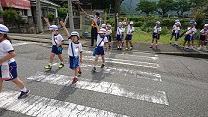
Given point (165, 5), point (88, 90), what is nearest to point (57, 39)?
point (88, 90)

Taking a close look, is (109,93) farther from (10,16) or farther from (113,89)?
(10,16)

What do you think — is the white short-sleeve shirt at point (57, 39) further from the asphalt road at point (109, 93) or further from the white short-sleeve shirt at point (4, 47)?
the white short-sleeve shirt at point (4, 47)

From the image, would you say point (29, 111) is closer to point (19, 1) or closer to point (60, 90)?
point (60, 90)

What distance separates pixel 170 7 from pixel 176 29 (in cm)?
6195

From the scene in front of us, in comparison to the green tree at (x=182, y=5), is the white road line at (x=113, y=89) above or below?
below

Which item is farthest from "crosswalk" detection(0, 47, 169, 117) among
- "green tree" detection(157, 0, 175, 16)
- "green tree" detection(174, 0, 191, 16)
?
"green tree" detection(174, 0, 191, 16)

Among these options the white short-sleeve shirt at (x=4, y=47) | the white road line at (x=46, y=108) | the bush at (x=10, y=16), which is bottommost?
the white road line at (x=46, y=108)

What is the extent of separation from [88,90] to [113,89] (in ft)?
2.26

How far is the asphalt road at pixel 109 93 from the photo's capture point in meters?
3.02

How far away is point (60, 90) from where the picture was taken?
3.83m

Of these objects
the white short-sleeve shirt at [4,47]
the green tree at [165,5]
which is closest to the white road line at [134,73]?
the white short-sleeve shirt at [4,47]

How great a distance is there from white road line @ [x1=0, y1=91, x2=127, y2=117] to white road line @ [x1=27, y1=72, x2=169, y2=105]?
2.81ft

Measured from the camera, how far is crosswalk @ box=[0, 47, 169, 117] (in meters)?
2.96

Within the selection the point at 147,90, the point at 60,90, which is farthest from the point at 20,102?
the point at 147,90
